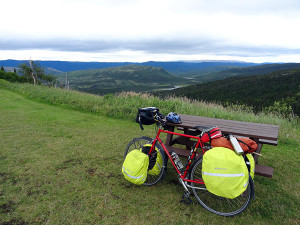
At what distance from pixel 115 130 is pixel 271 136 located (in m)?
5.43

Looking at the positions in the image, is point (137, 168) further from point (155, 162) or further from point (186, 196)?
point (186, 196)

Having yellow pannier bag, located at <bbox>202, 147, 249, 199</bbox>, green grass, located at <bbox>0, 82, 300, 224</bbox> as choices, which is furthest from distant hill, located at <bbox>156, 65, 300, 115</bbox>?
yellow pannier bag, located at <bbox>202, 147, 249, 199</bbox>

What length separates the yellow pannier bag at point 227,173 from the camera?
2746 millimetres

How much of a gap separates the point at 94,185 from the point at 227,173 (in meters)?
2.52

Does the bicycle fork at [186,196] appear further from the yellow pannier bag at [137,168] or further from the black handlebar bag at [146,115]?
the black handlebar bag at [146,115]

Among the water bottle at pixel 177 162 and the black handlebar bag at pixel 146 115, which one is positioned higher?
the black handlebar bag at pixel 146 115

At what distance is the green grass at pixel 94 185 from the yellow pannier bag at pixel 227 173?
67 centimetres

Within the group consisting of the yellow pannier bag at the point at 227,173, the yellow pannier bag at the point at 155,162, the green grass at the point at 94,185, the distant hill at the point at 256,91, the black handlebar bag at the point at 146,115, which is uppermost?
the black handlebar bag at the point at 146,115

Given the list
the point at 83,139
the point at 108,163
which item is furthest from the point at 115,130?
the point at 108,163

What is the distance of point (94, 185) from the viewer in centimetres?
399

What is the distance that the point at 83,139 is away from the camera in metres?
6.64

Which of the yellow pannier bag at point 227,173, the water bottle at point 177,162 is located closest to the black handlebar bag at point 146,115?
the water bottle at point 177,162

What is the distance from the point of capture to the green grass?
317 centimetres

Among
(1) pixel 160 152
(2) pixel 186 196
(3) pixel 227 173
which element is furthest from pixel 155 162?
Answer: (3) pixel 227 173
